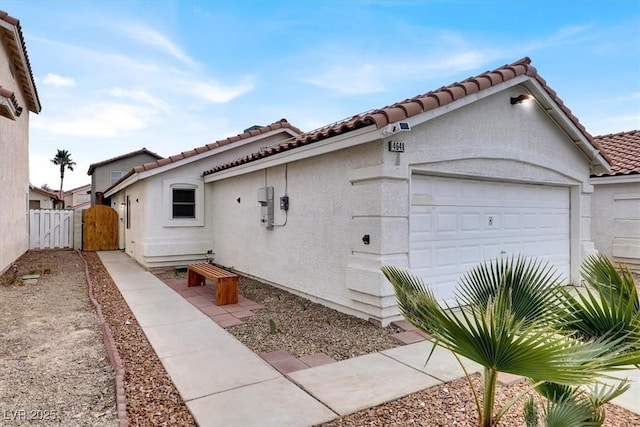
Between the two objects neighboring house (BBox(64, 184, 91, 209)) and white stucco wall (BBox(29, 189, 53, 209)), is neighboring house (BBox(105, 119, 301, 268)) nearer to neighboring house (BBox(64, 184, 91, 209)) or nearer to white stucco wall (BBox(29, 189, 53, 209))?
white stucco wall (BBox(29, 189, 53, 209))

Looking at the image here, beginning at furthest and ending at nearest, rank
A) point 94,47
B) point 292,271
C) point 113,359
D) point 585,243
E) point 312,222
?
point 94,47
point 585,243
point 292,271
point 312,222
point 113,359

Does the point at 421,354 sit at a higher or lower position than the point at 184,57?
lower

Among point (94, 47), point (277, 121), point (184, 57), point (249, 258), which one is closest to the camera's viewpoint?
point (249, 258)

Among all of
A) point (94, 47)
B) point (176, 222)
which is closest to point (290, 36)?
point (94, 47)

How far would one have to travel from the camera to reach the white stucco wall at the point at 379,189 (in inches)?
231

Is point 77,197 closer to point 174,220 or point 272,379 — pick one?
point 174,220

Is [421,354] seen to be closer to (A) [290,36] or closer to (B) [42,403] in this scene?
(B) [42,403]

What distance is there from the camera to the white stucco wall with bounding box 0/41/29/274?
1010 cm

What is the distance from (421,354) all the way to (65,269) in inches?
452

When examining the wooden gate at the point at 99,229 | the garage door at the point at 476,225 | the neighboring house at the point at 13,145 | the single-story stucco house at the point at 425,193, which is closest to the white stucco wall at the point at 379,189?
the single-story stucco house at the point at 425,193

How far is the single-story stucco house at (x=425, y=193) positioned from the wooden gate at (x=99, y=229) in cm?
1118

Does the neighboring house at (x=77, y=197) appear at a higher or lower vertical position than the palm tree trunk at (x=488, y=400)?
higher

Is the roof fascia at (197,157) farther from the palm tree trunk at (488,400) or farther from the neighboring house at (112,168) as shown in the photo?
the neighboring house at (112,168)

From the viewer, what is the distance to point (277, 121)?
13953 mm
